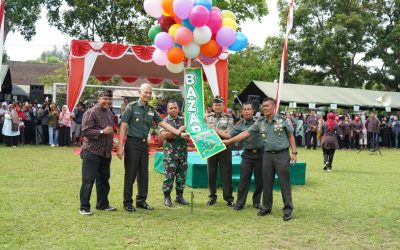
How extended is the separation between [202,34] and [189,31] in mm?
190

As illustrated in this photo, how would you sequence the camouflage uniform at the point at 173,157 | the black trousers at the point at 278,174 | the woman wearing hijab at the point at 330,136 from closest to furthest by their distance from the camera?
the black trousers at the point at 278,174, the camouflage uniform at the point at 173,157, the woman wearing hijab at the point at 330,136

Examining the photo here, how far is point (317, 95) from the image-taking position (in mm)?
25266

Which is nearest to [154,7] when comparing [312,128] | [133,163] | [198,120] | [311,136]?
[198,120]

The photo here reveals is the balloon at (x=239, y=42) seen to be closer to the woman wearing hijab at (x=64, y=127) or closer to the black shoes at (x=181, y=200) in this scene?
the black shoes at (x=181, y=200)

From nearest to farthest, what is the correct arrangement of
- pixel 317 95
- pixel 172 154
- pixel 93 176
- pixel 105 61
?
pixel 93 176 < pixel 172 154 < pixel 105 61 < pixel 317 95

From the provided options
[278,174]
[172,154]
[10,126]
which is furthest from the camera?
[10,126]

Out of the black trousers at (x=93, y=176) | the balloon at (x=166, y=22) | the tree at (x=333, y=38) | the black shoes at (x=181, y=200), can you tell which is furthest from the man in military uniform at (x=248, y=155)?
the tree at (x=333, y=38)

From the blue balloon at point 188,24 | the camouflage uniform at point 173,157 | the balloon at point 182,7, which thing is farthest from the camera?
the camouflage uniform at point 173,157

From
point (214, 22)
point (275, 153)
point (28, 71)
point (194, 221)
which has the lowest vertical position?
point (194, 221)

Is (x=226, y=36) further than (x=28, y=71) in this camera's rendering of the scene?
No

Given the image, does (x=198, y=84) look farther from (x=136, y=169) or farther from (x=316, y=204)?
(x=316, y=204)

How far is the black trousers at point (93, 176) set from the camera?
5.84 meters

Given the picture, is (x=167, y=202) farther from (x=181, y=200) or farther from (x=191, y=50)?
(x=191, y=50)

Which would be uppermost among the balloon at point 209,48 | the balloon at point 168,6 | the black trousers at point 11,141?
the balloon at point 168,6
